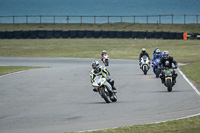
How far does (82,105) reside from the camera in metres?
14.2

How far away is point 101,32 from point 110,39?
1.73 meters

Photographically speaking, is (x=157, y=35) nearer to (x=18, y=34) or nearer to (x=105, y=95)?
(x=18, y=34)

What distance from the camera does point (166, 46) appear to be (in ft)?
178

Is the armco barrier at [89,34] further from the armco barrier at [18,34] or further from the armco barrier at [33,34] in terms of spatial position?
the armco barrier at [18,34]

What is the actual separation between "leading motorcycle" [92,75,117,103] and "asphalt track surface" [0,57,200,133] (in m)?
0.23

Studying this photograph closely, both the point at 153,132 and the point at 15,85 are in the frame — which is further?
the point at 15,85

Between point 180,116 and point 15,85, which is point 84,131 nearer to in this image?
point 180,116

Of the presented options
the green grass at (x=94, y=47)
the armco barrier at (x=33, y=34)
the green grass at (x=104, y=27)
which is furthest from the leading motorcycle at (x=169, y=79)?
the green grass at (x=104, y=27)

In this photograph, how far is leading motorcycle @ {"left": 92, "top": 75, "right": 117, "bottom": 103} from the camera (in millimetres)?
14578

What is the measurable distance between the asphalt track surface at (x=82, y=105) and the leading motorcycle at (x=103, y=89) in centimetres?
23

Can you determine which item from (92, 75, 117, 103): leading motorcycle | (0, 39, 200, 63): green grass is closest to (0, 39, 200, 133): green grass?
(0, 39, 200, 63): green grass

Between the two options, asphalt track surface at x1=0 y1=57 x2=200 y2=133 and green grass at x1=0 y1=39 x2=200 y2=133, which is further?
green grass at x1=0 y1=39 x2=200 y2=133

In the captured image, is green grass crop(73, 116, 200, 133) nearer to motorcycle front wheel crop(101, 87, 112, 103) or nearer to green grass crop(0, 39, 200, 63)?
motorcycle front wheel crop(101, 87, 112, 103)

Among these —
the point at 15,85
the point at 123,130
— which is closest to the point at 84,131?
the point at 123,130
